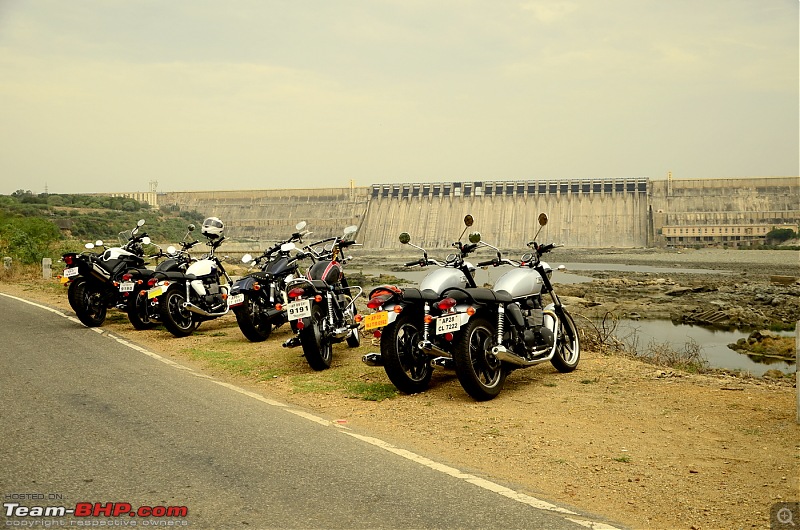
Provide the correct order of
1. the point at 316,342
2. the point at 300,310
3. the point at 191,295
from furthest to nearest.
Result: the point at 191,295
the point at 316,342
the point at 300,310

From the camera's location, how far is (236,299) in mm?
9406

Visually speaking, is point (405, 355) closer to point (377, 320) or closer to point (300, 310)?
point (377, 320)

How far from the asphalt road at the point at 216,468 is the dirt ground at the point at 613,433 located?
0.36 m

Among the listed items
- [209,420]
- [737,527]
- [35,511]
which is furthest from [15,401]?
[737,527]

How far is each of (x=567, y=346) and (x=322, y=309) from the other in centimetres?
248

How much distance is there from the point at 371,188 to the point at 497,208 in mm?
13438

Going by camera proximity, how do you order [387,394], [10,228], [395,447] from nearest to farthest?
[395,447] < [387,394] < [10,228]

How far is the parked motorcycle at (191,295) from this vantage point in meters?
10.1

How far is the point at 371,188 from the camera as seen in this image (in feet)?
264

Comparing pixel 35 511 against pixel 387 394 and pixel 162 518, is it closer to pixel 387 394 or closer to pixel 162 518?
pixel 162 518

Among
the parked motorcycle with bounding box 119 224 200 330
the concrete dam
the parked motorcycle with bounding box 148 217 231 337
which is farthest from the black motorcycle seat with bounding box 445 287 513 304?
the concrete dam

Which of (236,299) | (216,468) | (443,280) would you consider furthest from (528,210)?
(216,468)

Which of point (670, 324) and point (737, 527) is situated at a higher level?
point (737, 527)

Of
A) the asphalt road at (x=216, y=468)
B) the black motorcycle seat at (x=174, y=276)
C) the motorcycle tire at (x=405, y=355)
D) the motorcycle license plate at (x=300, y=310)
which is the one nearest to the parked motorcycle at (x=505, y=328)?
the motorcycle tire at (x=405, y=355)
